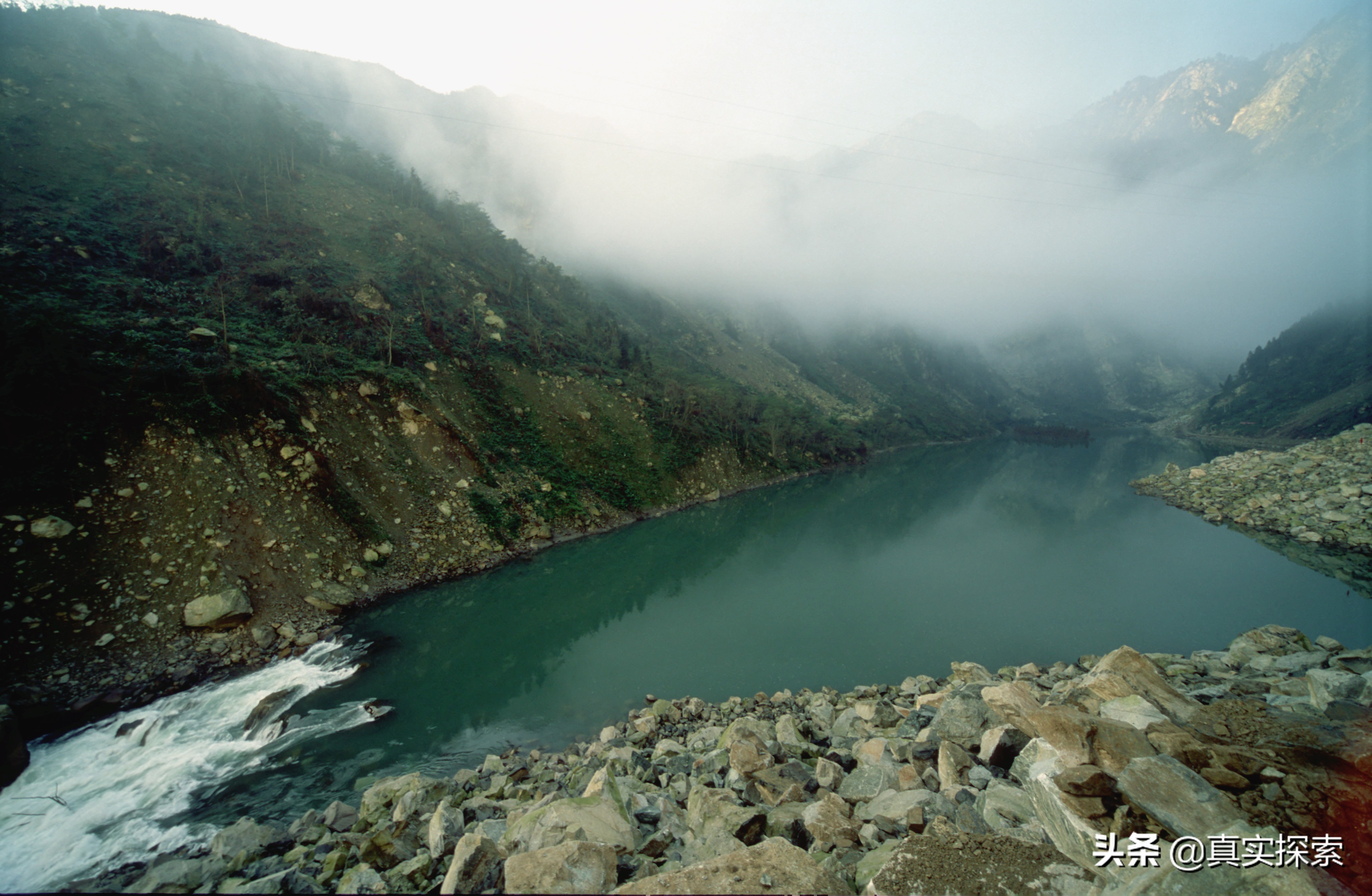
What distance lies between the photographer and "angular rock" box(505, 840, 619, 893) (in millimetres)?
3693

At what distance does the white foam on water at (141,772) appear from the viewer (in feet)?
23.6

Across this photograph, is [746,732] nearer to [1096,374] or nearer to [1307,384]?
[1307,384]

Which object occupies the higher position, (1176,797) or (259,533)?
(259,533)

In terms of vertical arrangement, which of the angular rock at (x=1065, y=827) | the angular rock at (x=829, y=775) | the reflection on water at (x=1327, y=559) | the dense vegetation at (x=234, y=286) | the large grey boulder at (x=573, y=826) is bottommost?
the reflection on water at (x=1327, y=559)

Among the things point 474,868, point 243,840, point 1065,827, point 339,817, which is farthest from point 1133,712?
point 243,840

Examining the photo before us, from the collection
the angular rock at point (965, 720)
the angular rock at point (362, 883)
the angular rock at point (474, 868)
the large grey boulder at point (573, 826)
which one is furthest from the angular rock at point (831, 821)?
the angular rock at point (362, 883)

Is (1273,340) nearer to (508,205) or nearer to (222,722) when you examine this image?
(508,205)

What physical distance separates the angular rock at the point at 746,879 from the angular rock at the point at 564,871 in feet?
1.14

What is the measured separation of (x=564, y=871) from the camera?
3822 millimetres

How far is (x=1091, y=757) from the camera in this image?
15.2 ft

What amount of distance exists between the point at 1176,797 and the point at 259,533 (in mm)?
20313

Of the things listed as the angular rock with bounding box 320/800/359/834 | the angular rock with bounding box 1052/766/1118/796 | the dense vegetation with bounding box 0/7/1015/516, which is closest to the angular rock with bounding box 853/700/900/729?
the angular rock with bounding box 1052/766/1118/796

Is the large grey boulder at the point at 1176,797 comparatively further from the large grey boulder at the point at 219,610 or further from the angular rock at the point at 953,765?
the large grey boulder at the point at 219,610

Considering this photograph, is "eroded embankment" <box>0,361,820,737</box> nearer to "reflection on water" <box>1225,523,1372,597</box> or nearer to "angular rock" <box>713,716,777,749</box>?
"angular rock" <box>713,716,777,749</box>
